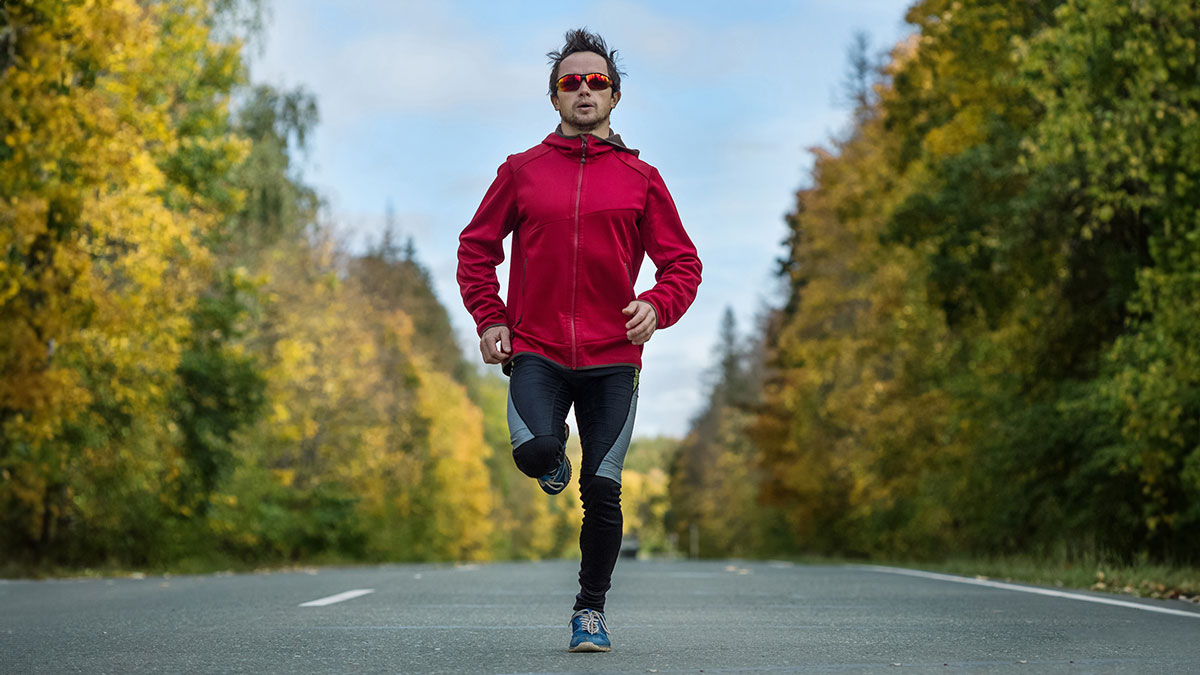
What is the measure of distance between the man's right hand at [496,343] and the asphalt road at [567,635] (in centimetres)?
110

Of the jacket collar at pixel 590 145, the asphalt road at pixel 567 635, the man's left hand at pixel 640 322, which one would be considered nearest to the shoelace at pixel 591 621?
the asphalt road at pixel 567 635

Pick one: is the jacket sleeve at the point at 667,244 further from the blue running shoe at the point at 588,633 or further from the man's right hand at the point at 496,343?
the blue running shoe at the point at 588,633

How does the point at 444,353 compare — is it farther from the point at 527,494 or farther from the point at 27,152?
the point at 27,152

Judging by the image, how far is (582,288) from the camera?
533 centimetres

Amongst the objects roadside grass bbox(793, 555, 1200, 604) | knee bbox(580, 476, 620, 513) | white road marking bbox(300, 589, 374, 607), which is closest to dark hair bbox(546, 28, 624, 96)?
knee bbox(580, 476, 620, 513)

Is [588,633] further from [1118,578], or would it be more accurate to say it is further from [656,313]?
[1118,578]

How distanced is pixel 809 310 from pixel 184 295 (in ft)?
65.9

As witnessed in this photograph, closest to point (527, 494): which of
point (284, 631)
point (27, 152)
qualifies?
point (27, 152)

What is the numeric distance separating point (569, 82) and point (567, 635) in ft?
7.78

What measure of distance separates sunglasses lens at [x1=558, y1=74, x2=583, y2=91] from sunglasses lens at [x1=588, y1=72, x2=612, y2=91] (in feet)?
0.13

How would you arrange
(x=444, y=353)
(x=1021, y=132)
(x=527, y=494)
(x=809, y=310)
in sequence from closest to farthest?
1. (x=1021, y=132)
2. (x=809, y=310)
3. (x=444, y=353)
4. (x=527, y=494)

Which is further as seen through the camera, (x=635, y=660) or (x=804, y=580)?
(x=804, y=580)

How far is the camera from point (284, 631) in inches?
247

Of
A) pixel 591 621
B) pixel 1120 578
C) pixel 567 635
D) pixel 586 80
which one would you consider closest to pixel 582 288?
pixel 586 80
